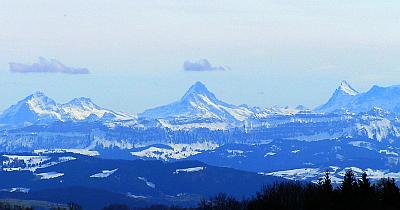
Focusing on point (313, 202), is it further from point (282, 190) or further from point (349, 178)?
point (282, 190)

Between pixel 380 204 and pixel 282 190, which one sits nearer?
pixel 380 204

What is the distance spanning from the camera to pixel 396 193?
267 feet

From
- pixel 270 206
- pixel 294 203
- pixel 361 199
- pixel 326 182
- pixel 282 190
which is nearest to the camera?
pixel 361 199

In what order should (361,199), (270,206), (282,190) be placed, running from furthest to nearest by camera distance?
(282,190) → (270,206) → (361,199)

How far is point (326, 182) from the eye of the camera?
279 feet

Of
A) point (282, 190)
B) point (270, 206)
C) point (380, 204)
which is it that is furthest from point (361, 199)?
point (282, 190)

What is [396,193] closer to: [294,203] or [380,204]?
[380,204]

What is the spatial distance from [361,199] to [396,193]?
374cm

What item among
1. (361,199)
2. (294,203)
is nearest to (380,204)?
(361,199)

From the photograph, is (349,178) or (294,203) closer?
(349,178)

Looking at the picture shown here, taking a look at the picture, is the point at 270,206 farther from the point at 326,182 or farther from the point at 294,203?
the point at 294,203

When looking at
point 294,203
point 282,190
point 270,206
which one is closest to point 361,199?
point 270,206

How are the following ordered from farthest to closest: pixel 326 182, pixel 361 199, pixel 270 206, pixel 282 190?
pixel 282 190
pixel 270 206
pixel 326 182
pixel 361 199

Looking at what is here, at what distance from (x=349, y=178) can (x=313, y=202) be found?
5211mm
